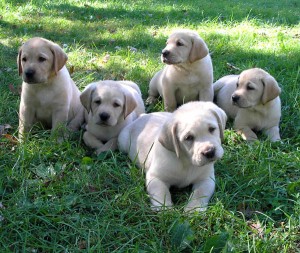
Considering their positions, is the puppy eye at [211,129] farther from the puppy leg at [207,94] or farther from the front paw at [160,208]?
the puppy leg at [207,94]

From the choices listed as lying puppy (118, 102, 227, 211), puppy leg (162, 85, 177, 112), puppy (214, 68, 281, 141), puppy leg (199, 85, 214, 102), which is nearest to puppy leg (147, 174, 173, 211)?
lying puppy (118, 102, 227, 211)

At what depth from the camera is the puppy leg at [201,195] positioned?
3770 mm

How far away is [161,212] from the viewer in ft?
11.9

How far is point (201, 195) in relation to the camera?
3936mm

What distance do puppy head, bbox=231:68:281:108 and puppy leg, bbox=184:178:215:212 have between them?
1.61 m

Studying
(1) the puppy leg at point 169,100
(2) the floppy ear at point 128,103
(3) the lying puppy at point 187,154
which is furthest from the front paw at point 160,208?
(1) the puppy leg at point 169,100

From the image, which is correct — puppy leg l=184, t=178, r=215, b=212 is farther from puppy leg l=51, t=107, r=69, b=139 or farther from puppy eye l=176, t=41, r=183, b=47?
puppy eye l=176, t=41, r=183, b=47

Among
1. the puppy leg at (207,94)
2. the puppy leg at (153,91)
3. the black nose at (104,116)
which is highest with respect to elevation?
the black nose at (104,116)

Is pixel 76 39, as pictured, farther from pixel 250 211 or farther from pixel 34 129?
pixel 250 211

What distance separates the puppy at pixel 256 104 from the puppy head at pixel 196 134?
54.4 inches

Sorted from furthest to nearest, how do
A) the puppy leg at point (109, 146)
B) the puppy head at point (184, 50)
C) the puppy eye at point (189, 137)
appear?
1. the puppy head at point (184, 50)
2. the puppy leg at point (109, 146)
3. the puppy eye at point (189, 137)

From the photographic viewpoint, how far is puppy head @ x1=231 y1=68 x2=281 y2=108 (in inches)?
210

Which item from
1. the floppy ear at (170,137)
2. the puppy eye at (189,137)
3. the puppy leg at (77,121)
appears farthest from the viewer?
the puppy leg at (77,121)

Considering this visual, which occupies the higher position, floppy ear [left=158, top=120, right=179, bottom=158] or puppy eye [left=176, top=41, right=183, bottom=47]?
puppy eye [left=176, top=41, right=183, bottom=47]
